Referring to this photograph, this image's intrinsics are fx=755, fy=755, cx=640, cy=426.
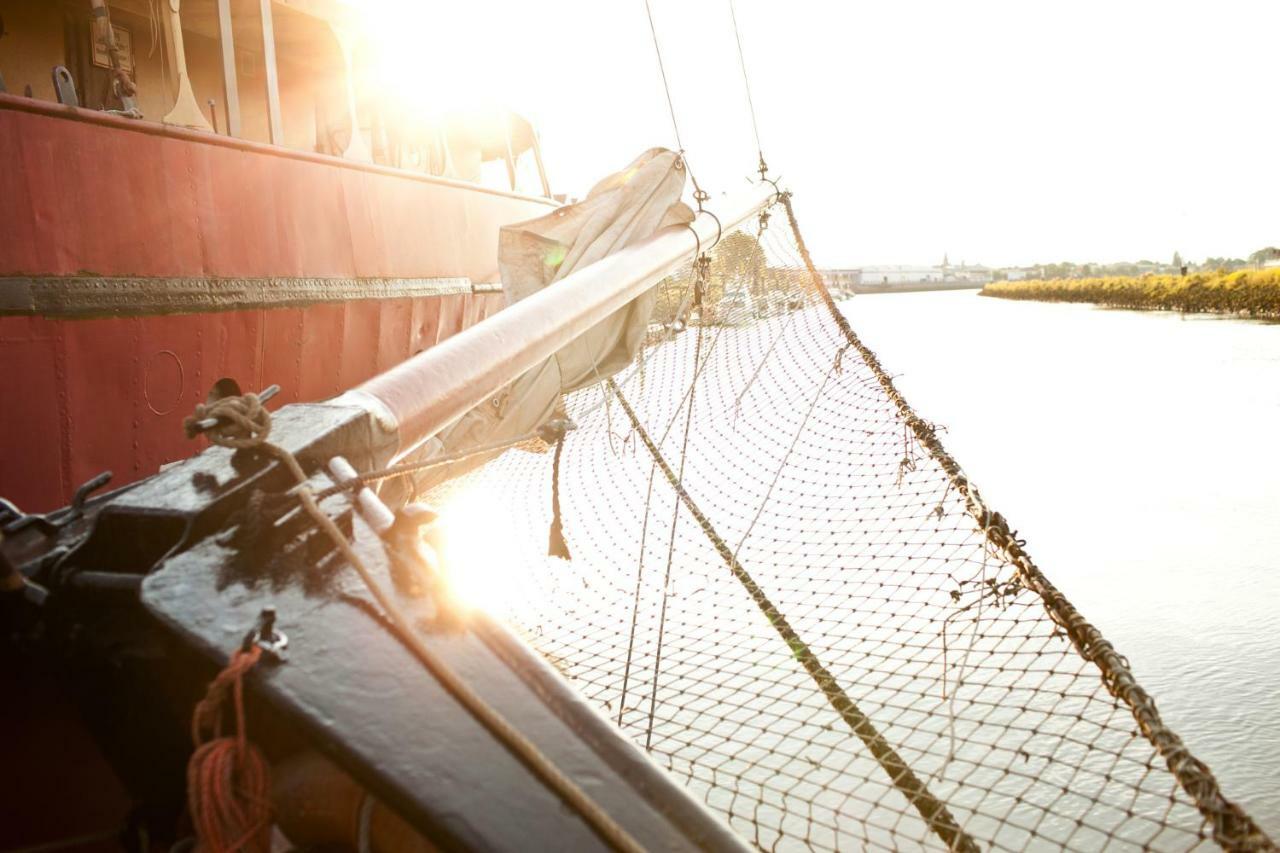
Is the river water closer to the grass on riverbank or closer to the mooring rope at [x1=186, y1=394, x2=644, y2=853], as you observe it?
the mooring rope at [x1=186, y1=394, x2=644, y2=853]

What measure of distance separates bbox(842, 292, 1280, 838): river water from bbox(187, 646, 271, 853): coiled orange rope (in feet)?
13.4

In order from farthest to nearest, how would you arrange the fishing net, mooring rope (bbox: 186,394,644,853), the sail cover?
the sail cover, the fishing net, mooring rope (bbox: 186,394,644,853)

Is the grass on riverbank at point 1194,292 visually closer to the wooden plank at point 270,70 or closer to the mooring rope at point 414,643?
the wooden plank at point 270,70

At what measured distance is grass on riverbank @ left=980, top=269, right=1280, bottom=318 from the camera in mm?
33094

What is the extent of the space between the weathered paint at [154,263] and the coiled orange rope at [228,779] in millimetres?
3349

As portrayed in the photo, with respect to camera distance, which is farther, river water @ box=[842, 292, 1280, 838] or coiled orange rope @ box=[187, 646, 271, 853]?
river water @ box=[842, 292, 1280, 838]

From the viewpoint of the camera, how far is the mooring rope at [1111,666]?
1384mm

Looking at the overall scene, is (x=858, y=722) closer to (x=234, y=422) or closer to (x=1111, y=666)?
(x=1111, y=666)

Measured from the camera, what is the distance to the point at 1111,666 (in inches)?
76.8

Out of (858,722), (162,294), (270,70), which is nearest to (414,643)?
(858,722)

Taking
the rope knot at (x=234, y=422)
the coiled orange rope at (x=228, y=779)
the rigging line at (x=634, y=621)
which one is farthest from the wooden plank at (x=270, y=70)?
the coiled orange rope at (x=228, y=779)

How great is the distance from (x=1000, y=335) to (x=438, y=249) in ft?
96.3

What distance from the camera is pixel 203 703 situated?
1.07 meters

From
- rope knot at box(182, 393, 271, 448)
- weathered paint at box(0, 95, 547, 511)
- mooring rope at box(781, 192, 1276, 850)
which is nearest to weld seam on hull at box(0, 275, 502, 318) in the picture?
weathered paint at box(0, 95, 547, 511)
